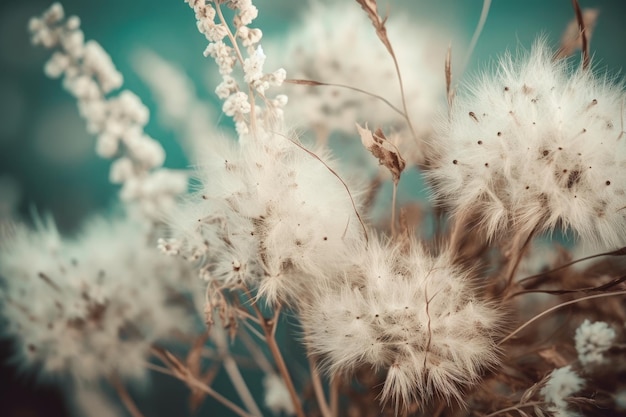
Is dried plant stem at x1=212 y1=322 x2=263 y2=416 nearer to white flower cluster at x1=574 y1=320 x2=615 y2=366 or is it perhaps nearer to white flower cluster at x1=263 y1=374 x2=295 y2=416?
white flower cluster at x1=263 y1=374 x2=295 y2=416

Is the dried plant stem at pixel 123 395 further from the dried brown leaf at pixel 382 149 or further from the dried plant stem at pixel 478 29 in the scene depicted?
the dried plant stem at pixel 478 29

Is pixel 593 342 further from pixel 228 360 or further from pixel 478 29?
pixel 228 360

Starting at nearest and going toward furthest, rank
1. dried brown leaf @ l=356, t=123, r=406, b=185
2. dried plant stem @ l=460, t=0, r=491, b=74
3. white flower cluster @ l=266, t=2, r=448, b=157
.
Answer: dried brown leaf @ l=356, t=123, r=406, b=185, dried plant stem @ l=460, t=0, r=491, b=74, white flower cluster @ l=266, t=2, r=448, b=157

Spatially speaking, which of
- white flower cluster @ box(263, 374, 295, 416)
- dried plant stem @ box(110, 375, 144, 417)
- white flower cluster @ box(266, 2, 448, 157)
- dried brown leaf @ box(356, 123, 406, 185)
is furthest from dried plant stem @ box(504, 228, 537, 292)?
dried plant stem @ box(110, 375, 144, 417)

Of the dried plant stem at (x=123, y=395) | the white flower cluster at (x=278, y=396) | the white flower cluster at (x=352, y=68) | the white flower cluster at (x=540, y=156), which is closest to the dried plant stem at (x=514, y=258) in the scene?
the white flower cluster at (x=540, y=156)

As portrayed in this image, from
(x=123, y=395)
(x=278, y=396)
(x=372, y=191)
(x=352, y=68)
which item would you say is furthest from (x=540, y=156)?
(x=123, y=395)

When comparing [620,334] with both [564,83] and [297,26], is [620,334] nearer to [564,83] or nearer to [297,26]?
[564,83]
